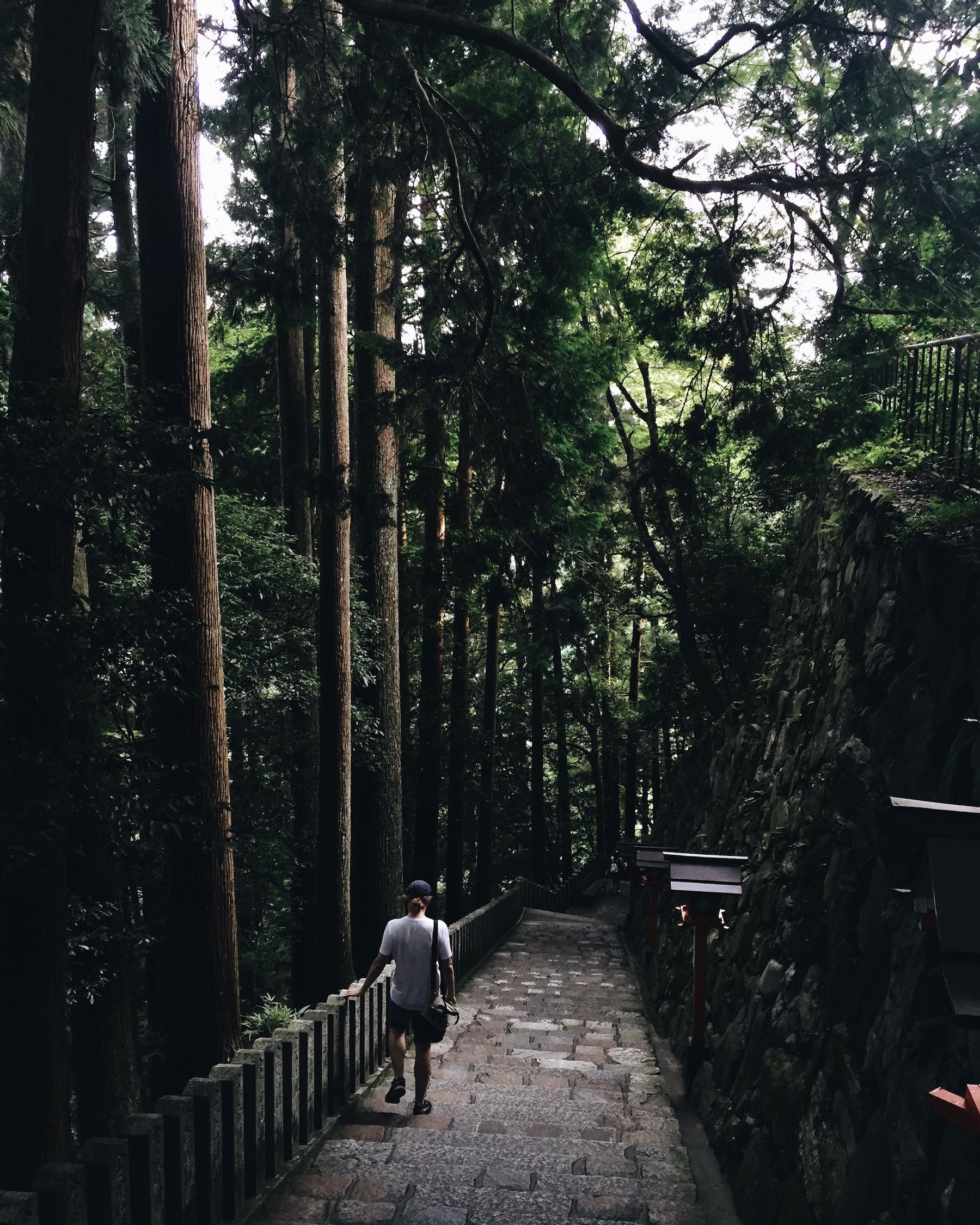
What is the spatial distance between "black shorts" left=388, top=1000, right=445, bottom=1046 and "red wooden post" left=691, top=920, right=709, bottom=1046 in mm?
2139

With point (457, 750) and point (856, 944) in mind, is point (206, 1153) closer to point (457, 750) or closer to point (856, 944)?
point (856, 944)

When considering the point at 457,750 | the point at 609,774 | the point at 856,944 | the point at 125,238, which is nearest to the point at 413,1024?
the point at 856,944

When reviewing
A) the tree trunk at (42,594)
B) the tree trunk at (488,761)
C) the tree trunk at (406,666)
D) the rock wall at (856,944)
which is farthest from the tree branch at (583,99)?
the tree trunk at (488,761)

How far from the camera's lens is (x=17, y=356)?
20.5 feet

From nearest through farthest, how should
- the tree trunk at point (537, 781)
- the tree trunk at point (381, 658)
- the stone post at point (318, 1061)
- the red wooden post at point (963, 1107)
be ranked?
the red wooden post at point (963, 1107) → the stone post at point (318, 1061) → the tree trunk at point (381, 658) → the tree trunk at point (537, 781)

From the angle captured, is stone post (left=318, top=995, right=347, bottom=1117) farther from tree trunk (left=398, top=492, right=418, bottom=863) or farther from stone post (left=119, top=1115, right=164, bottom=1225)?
tree trunk (left=398, top=492, right=418, bottom=863)

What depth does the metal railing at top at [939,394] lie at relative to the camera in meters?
7.61

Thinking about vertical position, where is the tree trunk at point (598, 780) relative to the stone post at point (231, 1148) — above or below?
below

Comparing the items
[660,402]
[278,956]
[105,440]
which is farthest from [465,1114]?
[660,402]

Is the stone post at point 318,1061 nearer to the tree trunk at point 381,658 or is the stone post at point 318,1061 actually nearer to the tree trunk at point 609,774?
the tree trunk at point 381,658

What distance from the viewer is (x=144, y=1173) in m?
4.41

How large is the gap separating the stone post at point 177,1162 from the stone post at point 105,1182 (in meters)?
0.40

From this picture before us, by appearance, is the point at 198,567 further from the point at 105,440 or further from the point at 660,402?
the point at 660,402

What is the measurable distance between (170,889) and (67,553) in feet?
9.46
